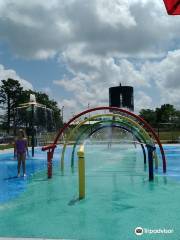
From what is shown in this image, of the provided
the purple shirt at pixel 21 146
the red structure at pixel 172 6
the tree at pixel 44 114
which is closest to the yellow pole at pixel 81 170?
the purple shirt at pixel 21 146

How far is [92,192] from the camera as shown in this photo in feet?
30.1

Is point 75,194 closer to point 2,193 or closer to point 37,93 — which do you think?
point 2,193

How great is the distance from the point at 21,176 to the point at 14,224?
6.60 meters

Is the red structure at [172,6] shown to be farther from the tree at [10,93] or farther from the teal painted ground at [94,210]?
the tree at [10,93]

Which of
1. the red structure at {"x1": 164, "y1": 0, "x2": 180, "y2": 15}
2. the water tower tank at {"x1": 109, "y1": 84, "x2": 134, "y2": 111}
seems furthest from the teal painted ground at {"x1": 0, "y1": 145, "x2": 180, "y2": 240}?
the water tower tank at {"x1": 109, "y1": 84, "x2": 134, "y2": 111}

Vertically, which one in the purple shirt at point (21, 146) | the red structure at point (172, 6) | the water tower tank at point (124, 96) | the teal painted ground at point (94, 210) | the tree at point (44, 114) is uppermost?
the water tower tank at point (124, 96)

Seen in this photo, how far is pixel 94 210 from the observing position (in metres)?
7.12

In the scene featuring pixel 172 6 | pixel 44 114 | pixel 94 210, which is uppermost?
pixel 44 114

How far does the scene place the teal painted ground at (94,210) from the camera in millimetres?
5713

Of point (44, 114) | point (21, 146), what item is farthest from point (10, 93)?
point (21, 146)

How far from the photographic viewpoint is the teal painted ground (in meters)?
5.71

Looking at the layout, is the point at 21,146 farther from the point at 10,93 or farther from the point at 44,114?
the point at 10,93

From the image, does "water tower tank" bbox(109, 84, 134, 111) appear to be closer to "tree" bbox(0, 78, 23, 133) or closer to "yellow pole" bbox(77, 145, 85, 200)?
"tree" bbox(0, 78, 23, 133)

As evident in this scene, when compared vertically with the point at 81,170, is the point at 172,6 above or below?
above
